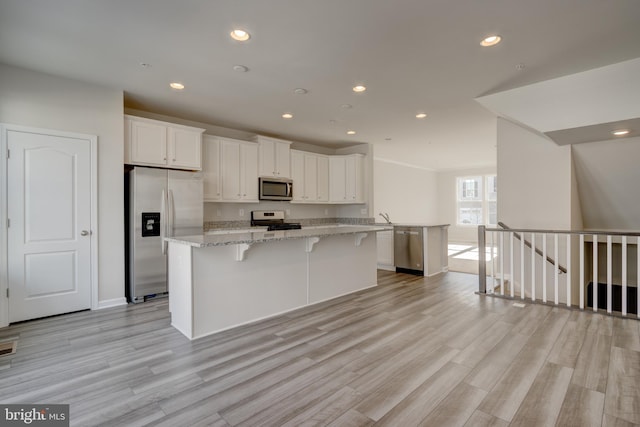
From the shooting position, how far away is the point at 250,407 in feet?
5.84

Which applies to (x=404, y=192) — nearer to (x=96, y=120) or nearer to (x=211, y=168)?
(x=211, y=168)

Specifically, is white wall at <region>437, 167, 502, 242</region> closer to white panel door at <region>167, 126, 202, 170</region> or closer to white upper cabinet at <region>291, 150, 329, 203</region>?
white upper cabinet at <region>291, 150, 329, 203</region>

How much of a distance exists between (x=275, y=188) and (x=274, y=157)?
596 mm

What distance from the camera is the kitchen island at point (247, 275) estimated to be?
9.04ft

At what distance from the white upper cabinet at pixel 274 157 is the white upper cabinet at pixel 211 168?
0.80m

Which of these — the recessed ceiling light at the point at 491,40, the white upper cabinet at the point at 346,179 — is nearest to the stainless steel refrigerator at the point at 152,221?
the white upper cabinet at the point at 346,179

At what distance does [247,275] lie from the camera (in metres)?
3.09

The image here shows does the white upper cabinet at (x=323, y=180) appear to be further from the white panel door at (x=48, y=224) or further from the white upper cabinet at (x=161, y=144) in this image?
the white panel door at (x=48, y=224)

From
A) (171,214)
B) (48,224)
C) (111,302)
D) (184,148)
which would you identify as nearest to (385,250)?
(171,214)

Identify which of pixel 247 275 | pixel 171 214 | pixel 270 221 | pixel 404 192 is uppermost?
pixel 404 192

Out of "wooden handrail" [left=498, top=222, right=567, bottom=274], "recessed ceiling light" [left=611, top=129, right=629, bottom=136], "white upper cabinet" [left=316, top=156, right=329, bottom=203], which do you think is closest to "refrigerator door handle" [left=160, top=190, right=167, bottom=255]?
"white upper cabinet" [left=316, top=156, right=329, bottom=203]

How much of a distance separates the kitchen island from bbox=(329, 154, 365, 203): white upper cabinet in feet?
8.30

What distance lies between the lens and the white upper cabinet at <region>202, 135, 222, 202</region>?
4793mm

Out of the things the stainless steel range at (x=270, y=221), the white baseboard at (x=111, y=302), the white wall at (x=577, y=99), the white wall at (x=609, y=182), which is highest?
the white wall at (x=577, y=99)
